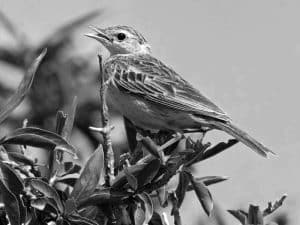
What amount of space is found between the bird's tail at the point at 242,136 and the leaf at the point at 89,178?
2.29m

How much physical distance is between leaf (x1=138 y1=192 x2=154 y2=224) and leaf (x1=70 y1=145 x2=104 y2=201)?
0.25 m

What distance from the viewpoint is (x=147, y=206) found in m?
3.42

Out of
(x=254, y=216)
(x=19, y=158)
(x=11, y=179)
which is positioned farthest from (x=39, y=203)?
(x=254, y=216)

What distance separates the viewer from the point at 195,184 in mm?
3721

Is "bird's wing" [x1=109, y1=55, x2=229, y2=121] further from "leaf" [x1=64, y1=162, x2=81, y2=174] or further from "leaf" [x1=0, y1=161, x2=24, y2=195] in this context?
"leaf" [x1=0, y1=161, x2=24, y2=195]

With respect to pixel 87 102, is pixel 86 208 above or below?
above

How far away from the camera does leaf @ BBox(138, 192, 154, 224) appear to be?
340 cm

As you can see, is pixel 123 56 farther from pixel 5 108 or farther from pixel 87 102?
pixel 5 108

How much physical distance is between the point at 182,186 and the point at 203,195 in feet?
0.40

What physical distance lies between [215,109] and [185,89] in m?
0.73

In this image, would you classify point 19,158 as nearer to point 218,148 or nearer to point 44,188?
point 44,188

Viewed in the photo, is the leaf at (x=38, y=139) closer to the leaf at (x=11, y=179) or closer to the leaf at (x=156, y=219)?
the leaf at (x=11, y=179)

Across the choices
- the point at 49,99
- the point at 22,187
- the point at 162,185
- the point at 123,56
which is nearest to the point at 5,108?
the point at 22,187

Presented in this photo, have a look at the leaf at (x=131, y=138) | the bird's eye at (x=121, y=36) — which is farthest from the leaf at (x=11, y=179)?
the bird's eye at (x=121, y=36)
